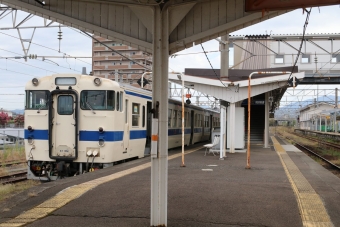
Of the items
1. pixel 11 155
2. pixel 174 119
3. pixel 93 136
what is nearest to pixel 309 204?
pixel 93 136

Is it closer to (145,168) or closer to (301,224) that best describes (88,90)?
(145,168)

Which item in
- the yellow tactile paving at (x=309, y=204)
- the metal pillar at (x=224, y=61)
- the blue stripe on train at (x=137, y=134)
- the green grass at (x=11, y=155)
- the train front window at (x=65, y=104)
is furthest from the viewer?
the green grass at (x=11, y=155)

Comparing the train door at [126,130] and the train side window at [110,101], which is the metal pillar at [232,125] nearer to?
the train door at [126,130]

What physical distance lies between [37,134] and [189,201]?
5643 millimetres

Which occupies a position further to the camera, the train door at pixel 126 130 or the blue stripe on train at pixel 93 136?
the train door at pixel 126 130

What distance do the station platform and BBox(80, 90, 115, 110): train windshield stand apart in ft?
5.47

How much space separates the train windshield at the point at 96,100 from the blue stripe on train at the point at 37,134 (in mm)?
1222

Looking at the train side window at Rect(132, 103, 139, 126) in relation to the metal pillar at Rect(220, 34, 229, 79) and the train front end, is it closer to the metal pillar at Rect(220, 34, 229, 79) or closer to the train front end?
the train front end

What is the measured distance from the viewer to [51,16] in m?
6.03

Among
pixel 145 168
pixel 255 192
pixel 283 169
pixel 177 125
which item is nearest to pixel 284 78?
pixel 177 125

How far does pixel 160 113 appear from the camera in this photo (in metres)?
5.34

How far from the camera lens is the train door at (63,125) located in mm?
10887

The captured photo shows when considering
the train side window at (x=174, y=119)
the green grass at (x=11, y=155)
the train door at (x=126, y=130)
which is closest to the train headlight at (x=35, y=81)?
the train door at (x=126, y=130)

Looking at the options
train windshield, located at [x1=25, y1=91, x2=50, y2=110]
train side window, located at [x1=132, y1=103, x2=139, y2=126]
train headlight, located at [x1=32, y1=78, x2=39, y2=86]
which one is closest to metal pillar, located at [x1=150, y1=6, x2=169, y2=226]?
train windshield, located at [x1=25, y1=91, x2=50, y2=110]
